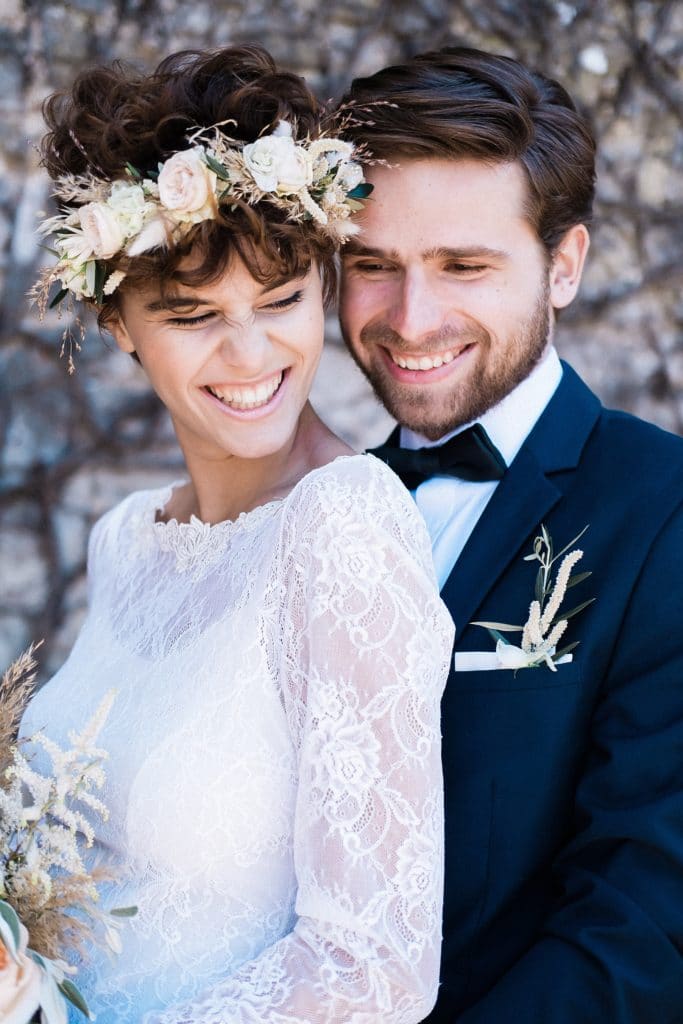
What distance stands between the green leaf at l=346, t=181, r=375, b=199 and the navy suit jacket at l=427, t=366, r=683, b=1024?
0.64m

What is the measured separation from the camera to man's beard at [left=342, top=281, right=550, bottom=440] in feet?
8.36

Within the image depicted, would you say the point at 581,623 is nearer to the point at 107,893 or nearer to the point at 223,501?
the point at 223,501

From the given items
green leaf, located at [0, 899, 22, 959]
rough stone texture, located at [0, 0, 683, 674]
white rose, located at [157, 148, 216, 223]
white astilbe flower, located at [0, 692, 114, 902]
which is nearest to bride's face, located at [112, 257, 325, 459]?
white rose, located at [157, 148, 216, 223]

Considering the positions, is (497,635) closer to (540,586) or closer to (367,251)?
(540,586)

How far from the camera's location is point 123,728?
2.04 meters

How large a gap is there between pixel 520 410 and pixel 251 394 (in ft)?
2.10

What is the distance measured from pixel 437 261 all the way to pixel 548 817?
3.61 feet

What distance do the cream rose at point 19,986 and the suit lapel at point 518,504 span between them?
91 cm

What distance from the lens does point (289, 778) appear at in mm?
1854

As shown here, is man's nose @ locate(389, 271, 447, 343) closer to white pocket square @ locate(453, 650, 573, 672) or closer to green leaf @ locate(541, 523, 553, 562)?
green leaf @ locate(541, 523, 553, 562)

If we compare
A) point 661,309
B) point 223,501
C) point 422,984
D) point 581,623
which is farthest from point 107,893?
point 661,309

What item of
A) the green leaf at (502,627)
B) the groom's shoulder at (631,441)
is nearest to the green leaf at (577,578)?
the green leaf at (502,627)

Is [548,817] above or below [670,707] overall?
below

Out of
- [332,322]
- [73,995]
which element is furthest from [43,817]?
[332,322]
